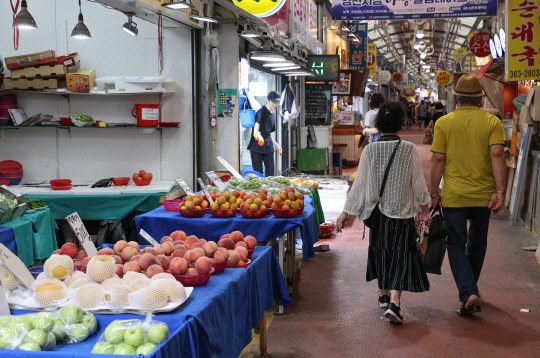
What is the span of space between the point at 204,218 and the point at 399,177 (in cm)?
172

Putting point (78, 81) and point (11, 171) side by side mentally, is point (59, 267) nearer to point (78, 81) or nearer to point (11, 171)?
point (78, 81)

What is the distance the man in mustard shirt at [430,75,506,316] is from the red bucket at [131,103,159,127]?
3.97 meters

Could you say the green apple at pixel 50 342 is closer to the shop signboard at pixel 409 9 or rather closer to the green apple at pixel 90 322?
→ the green apple at pixel 90 322

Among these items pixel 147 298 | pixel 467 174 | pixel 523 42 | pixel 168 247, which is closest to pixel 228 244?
pixel 168 247

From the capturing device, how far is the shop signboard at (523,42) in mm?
7961

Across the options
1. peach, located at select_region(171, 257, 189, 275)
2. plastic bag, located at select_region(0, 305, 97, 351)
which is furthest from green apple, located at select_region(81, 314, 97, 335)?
peach, located at select_region(171, 257, 189, 275)

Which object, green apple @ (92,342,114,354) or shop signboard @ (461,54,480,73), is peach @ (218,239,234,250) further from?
shop signboard @ (461,54,480,73)

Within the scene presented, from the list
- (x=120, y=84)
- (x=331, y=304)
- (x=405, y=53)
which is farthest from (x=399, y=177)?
(x=405, y=53)

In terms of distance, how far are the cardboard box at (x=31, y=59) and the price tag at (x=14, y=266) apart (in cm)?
559

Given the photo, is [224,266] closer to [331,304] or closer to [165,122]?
[331,304]

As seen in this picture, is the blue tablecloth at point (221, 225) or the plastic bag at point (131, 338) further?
the blue tablecloth at point (221, 225)

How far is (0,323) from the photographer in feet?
7.76

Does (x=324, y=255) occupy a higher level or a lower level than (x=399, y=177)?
lower

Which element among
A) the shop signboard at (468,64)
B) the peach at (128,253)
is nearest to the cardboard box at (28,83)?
the peach at (128,253)
